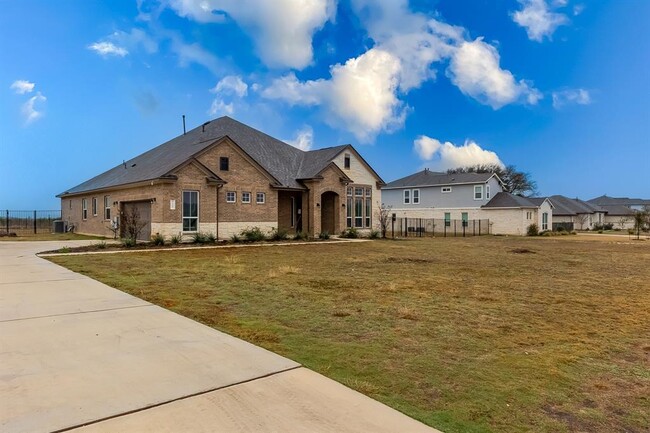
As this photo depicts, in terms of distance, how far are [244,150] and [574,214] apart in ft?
174

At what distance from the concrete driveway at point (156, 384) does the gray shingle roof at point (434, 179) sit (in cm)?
4255

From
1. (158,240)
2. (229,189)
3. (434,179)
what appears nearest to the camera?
(158,240)

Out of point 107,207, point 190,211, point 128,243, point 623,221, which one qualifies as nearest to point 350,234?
point 190,211

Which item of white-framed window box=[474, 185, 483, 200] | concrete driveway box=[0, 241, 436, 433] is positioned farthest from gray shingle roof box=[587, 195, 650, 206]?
concrete driveway box=[0, 241, 436, 433]

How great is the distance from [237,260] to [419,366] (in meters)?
11.5

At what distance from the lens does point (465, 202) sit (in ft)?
148

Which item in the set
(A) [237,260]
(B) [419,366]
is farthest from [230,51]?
(B) [419,366]

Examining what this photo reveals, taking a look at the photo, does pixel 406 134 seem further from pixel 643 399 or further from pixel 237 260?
pixel 643 399

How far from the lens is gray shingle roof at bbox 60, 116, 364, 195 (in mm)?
27984

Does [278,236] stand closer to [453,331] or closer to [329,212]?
[329,212]

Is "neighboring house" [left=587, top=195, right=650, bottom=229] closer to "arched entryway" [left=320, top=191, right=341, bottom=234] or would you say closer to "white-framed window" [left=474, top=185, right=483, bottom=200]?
"white-framed window" [left=474, top=185, right=483, bottom=200]

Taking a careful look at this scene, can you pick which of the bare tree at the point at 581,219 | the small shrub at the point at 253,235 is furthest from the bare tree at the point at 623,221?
the small shrub at the point at 253,235

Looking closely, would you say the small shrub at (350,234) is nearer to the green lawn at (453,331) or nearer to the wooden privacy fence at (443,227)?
the wooden privacy fence at (443,227)

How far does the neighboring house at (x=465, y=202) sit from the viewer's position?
4233 cm
